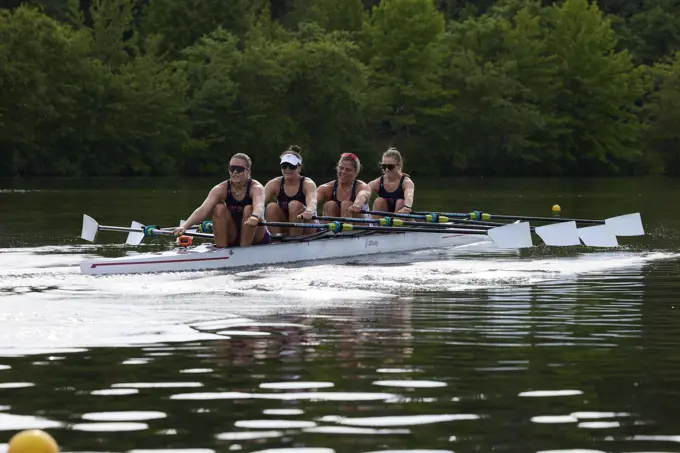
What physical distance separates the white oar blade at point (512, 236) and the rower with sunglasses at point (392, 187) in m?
2.60

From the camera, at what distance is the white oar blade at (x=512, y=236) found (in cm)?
2002

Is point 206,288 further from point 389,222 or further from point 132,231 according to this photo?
point 389,222

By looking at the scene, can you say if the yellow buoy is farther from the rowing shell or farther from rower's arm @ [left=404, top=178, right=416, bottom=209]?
rower's arm @ [left=404, top=178, right=416, bottom=209]

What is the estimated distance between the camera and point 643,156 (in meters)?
80.0

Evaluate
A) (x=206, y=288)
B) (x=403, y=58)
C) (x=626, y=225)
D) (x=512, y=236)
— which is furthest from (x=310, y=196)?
(x=403, y=58)

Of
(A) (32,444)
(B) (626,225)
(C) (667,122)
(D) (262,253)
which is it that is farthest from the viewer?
(C) (667,122)

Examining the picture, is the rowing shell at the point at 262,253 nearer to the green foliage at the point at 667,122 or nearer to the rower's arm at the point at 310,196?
the rower's arm at the point at 310,196

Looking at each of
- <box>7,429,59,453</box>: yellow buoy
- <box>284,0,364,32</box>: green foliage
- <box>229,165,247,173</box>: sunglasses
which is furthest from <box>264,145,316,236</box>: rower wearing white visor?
<box>284,0,364,32</box>: green foliage

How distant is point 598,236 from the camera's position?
71.9 feet

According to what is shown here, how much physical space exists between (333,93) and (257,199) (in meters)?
53.6

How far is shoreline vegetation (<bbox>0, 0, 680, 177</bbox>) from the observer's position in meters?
66.9

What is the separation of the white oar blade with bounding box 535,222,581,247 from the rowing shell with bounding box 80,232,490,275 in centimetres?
231

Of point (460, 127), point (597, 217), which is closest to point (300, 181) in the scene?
point (597, 217)

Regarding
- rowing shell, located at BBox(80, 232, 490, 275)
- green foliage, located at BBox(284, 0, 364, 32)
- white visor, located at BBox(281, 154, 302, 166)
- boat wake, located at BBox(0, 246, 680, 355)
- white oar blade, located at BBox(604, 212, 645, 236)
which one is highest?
green foliage, located at BBox(284, 0, 364, 32)
